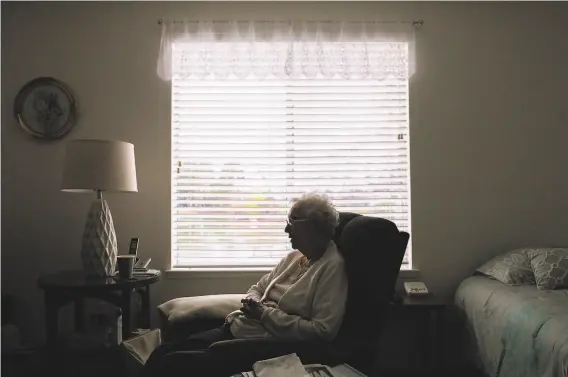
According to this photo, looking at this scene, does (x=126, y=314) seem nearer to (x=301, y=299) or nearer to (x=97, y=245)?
(x=97, y=245)

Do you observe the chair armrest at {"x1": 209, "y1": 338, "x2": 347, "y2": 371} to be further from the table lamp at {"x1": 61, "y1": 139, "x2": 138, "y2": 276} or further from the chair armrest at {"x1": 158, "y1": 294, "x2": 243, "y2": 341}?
the table lamp at {"x1": 61, "y1": 139, "x2": 138, "y2": 276}

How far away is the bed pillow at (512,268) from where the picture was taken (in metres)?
2.61

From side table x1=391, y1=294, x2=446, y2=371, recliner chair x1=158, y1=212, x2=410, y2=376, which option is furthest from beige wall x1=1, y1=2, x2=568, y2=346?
recliner chair x1=158, y1=212, x2=410, y2=376

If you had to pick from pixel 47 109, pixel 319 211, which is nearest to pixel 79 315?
pixel 47 109

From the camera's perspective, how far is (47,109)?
3004 mm

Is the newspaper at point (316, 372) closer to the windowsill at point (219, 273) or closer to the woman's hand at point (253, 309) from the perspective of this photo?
the woman's hand at point (253, 309)

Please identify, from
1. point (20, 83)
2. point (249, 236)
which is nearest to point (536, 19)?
point (249, 236)

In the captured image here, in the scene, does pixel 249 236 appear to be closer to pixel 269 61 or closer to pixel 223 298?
pixel 223 298

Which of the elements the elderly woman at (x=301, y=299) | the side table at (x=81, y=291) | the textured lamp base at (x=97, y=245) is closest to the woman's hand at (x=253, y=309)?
the elderly woman at (x=301, y=299)

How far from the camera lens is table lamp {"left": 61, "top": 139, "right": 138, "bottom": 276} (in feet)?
8.07

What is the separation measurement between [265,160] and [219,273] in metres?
0.80

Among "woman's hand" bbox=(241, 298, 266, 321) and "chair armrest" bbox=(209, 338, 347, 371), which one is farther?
"woman's hand" bbox=(241, 298, 266, 321)

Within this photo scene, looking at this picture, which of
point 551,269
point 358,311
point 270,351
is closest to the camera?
point 270,351

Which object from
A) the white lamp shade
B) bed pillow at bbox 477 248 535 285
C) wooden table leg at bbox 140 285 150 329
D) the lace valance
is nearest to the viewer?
the white lamp shade
